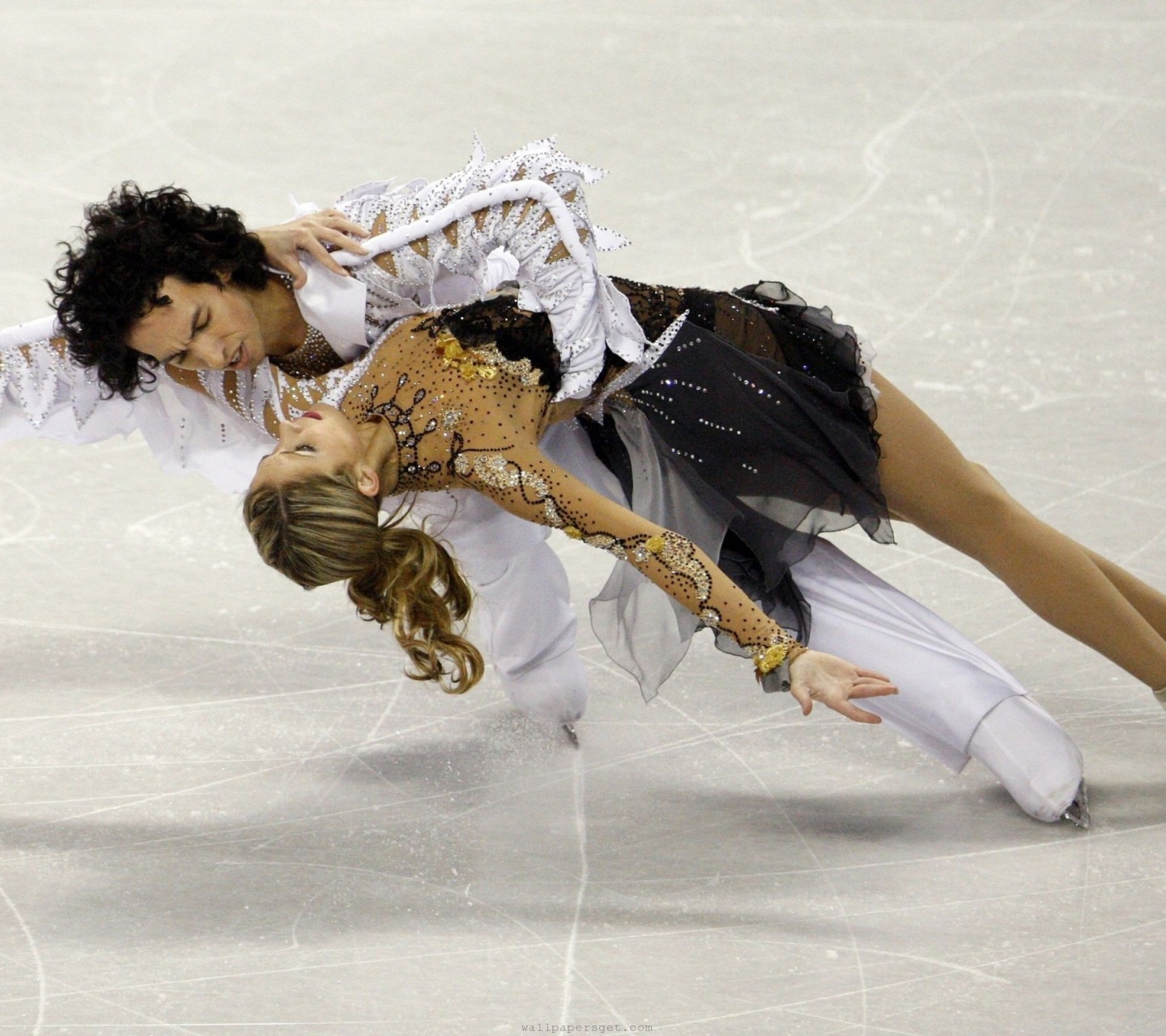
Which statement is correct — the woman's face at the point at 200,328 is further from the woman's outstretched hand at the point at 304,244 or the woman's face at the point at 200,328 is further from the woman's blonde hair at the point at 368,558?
the woman's blonde hair at the point at 368,558

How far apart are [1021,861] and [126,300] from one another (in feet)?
5.06

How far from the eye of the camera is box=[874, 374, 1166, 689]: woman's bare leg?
100 inches

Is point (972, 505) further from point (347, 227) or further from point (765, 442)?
point (347, 227)

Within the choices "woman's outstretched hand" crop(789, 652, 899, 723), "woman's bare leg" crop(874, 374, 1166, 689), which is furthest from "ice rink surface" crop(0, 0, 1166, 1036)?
"woman's outstretched hand" crop(789, 652, 899, 723)

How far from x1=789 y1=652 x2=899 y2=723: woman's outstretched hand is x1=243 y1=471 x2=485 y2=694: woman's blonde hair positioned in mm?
601

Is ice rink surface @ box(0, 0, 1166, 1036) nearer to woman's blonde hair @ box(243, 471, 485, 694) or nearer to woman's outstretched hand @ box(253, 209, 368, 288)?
woman's blonde hair @ box(243, 471, 485, 694)

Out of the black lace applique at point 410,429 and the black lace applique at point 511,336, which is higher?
the black lace applique at point 511,336

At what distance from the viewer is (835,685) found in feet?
7.03

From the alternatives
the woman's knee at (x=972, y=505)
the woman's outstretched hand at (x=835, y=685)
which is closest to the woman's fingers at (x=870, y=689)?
the woman's outstretched hand at (x=835, y=685)

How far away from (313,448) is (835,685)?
0.81m

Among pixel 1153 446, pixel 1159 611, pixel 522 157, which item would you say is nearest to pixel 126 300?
pixel 522 157

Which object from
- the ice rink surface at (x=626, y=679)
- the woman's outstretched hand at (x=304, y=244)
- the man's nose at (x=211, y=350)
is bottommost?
the ice rink surface at (x=626, y=679)

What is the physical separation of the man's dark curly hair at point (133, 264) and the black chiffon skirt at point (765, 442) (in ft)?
2.12

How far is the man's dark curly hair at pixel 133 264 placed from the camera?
2320 mm
